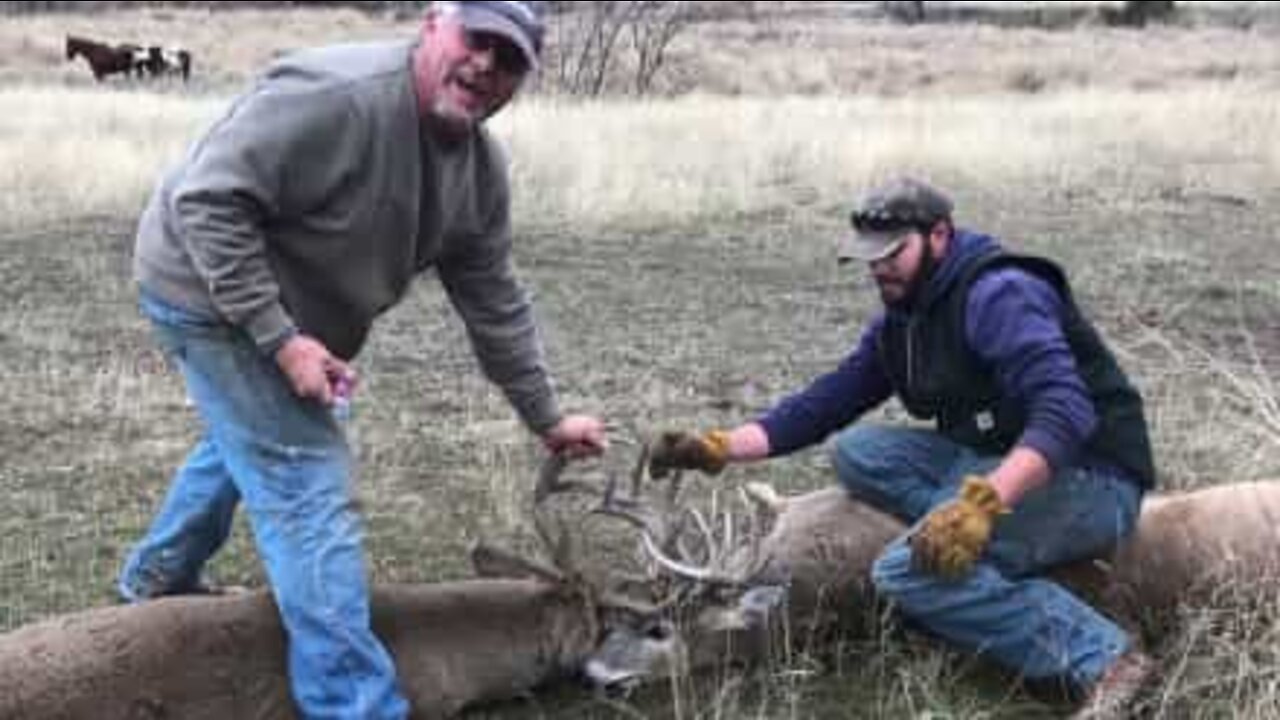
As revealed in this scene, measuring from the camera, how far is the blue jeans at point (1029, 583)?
5.27m

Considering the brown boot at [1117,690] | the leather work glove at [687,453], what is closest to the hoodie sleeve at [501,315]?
the leather work glove at [687,453]

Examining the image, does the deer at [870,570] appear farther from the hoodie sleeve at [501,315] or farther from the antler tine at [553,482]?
the hoodie sleeve at [501,315]

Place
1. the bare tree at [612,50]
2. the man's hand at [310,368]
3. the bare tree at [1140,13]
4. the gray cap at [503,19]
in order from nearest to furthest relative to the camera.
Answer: the gray cap at [503,19], the man's hand at [310,368], the bare tree at [612,50], the bare tree at [1140,13]

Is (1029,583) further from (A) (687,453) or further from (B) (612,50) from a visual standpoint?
(B) (612,50)

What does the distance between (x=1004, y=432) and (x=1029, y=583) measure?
0.42 metres

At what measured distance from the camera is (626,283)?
11.8m

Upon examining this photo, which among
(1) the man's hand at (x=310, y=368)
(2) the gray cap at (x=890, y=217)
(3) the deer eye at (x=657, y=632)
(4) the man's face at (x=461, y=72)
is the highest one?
(4) the man's face at (x=461, y=72)

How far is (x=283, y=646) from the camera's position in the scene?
201 inches

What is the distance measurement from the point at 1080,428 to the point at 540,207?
992 cm

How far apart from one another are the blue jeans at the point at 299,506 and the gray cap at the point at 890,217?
1.46 m

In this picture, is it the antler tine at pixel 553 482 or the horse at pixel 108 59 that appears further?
the horse at pixel 108 59

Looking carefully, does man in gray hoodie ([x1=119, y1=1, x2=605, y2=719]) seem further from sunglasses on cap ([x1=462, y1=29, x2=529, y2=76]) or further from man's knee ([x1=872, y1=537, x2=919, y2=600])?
man's knee ([x1=872, y1=537, x2=919, y2=600])

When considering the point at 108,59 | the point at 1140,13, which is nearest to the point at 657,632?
the point at 108,59

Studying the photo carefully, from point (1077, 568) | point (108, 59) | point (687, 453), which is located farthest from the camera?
point (108, 59)
